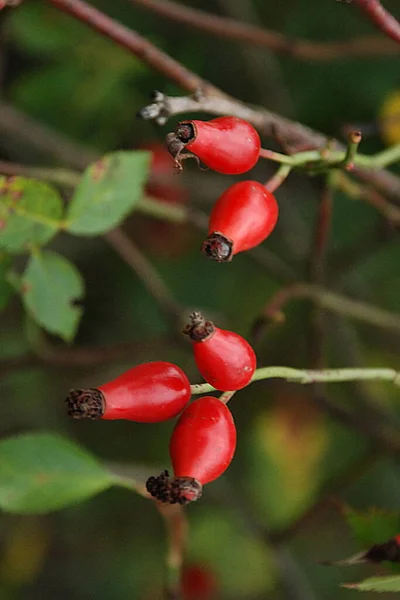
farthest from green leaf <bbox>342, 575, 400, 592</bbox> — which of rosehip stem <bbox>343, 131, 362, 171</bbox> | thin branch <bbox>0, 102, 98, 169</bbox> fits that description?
thin branch <bbox>0, 102, 98, 169</bbox>

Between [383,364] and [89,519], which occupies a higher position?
[383,364]

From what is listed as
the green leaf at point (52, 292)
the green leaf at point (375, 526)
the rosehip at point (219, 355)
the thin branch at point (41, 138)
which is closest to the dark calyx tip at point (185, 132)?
the rosehip at point (219, 355)

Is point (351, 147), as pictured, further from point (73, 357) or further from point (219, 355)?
point (73, 357)

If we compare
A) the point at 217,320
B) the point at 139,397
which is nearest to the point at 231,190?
the point at 139,397

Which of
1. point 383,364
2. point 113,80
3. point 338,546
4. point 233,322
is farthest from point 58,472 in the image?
point 338,546

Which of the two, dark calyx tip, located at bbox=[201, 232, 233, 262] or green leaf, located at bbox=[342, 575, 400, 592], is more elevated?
dark calyx tip, located at bbox=[201, 232, 233, 262]

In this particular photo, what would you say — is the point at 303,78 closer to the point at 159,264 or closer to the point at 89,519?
the point at 159,264

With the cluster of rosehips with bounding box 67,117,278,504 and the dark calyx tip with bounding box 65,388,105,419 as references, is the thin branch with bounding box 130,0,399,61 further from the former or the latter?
the dark calyx tip with bounding box 65,388,105,419

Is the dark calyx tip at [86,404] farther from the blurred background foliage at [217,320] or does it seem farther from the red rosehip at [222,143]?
the blurred background foliage at [217,320]
